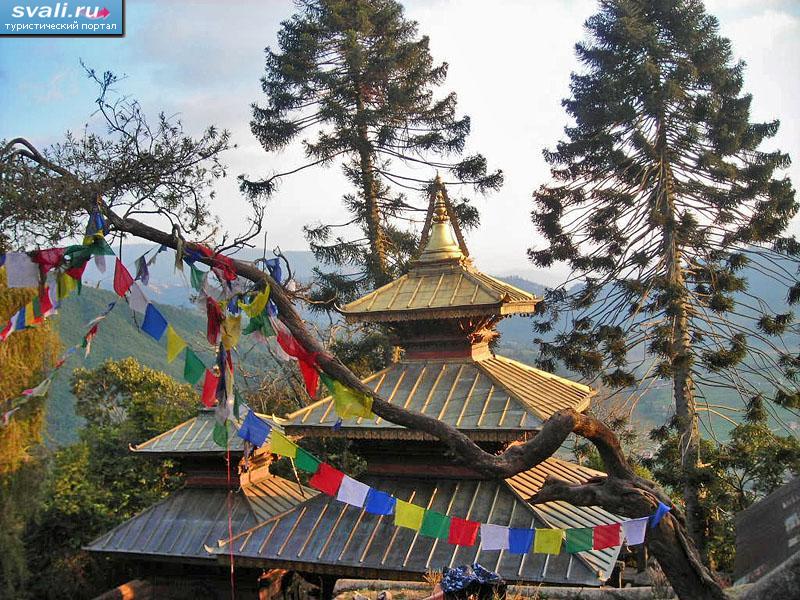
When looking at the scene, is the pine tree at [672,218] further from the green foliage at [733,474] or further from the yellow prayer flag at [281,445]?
the yellow prayer flag at [281,445]

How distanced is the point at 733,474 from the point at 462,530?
37.4 feet

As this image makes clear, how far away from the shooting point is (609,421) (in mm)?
17750

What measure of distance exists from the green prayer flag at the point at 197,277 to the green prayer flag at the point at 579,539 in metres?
3.68

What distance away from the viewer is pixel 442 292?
862 centimetres

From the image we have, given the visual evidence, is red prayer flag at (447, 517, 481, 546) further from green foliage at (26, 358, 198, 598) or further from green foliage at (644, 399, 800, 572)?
green foliage at (26, 358, 198, 598)

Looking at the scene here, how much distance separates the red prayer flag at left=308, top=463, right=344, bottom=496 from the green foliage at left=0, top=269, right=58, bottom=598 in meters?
10.4

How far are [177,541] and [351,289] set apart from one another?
35.3 ft

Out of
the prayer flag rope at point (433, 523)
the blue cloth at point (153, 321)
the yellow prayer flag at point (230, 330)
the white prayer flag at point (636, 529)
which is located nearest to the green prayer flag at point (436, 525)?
the prayer flag rope at point (433, 523)

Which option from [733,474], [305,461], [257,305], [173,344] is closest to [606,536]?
[305,461]

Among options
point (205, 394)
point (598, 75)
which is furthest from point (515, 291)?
point (598, 75)

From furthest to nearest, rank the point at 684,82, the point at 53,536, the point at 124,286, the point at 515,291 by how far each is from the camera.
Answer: the point at 684,82
the point at 53,536
the point at 515,291
the point at 124,286

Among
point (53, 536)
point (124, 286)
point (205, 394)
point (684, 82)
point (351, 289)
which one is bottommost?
point (53, 536)

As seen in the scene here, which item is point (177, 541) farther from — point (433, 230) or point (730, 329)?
point (730, 329)

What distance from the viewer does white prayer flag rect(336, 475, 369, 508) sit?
18.0ft
